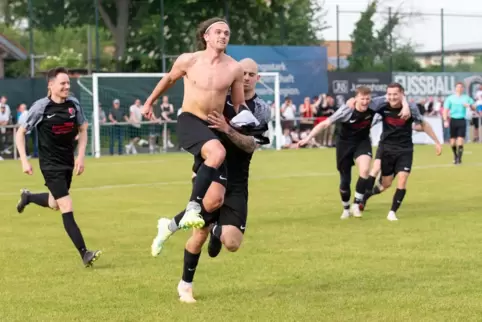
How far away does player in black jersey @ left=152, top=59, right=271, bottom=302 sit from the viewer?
323 inches

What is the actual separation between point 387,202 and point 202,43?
9178mm

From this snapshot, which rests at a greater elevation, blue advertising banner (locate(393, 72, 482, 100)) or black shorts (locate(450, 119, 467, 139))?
blue advertising banner (locate(393, 72, 482, 100))

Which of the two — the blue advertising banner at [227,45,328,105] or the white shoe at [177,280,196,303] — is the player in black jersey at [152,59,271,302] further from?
the blue advertising banner at [227,45,328,105]

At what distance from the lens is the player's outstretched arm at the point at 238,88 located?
332 inches

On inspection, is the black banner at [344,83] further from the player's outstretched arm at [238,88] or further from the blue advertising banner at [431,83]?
the player's outstretched arm at [238,88]

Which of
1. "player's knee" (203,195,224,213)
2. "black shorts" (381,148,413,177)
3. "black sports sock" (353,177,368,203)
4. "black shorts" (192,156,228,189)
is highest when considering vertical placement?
"black shorts" (192,156,228,189)

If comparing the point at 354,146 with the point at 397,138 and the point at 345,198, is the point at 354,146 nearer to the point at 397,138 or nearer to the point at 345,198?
the point at 397,138

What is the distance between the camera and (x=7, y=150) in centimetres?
3312

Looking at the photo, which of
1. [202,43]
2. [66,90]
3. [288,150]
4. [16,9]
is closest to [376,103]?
[66,90]

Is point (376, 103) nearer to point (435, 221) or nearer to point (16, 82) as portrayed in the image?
point (435, 221)

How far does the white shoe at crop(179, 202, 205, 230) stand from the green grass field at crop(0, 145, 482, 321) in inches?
25.5

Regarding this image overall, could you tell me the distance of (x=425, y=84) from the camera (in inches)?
1658

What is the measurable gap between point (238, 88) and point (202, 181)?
86 cm

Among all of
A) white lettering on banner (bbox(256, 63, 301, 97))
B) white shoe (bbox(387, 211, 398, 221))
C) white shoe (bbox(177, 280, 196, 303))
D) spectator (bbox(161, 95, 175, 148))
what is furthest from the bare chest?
white lettering on banner (bbox(256, 63, 301, 97))
